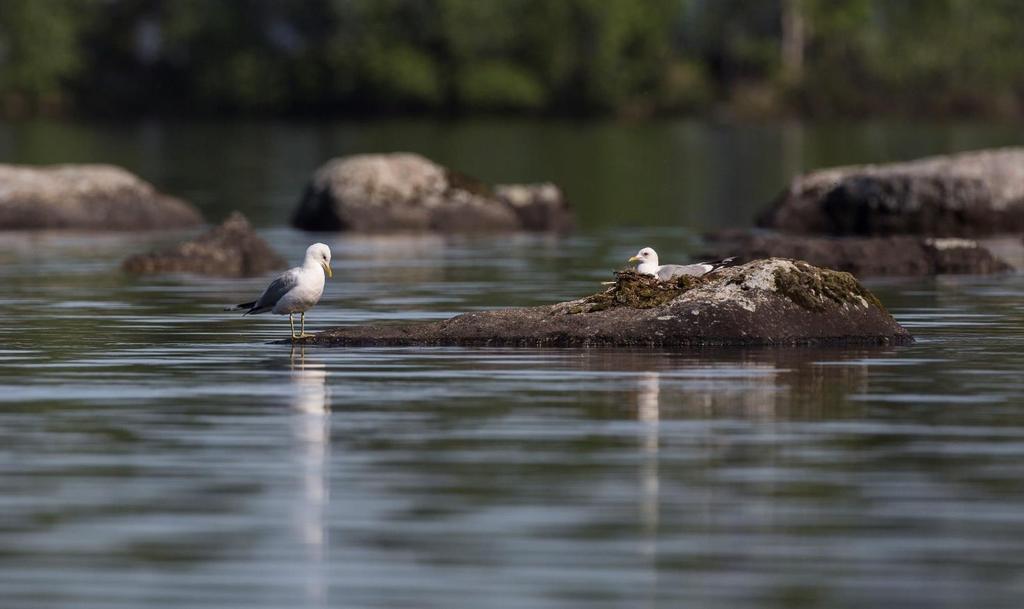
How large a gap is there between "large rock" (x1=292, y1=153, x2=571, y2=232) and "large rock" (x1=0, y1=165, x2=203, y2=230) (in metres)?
2.03

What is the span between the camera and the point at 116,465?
35.9 feet

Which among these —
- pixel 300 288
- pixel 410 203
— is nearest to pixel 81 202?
pixel 410 203

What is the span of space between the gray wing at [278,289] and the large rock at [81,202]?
17.2 metres

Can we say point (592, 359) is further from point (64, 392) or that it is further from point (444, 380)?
point (64, 392)

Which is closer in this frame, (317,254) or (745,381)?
(745,381)

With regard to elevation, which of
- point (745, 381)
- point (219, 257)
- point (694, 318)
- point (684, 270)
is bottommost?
point (745, 381)

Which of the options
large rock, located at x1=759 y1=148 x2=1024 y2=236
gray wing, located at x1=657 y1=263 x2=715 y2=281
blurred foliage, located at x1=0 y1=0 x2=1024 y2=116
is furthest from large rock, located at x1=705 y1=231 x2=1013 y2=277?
blurred foliage, located at x1=0 y1=0 x2=1024 y2=116

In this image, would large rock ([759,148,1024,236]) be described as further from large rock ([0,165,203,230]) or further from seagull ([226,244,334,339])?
seagull ([226,244,334,339])

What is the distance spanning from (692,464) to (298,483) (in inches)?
71.1

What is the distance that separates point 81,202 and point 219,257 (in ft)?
30.7

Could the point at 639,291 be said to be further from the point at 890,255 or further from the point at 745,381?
the point at 890,255

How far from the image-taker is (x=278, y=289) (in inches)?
635

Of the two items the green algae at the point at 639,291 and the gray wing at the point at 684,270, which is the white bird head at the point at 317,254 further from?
the gray wing at the point at 684,270

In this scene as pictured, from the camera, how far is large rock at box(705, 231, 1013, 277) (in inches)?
939
